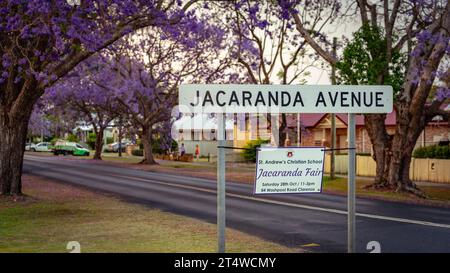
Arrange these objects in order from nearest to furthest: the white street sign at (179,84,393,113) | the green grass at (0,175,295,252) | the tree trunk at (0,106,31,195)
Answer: the white street sign at (179,84,393,113)
the green grass at (0,175,295,252)
the tree trunk at (0,106,31,195)

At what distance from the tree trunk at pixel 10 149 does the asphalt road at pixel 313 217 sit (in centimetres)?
351

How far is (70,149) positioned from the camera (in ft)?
214

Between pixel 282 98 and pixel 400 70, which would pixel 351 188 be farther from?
pixel 400 70

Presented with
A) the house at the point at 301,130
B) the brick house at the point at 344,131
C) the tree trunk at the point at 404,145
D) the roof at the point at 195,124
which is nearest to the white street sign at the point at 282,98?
the tree trunk at the point at 404,145

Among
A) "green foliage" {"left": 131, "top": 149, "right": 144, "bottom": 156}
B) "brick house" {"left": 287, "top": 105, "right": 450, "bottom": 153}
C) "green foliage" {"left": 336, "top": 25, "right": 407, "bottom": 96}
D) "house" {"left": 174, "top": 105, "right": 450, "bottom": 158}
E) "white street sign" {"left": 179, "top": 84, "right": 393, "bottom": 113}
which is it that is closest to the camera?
"white street sign" {"left": 179, "top": 84, "right": 393, "bottom": 113}

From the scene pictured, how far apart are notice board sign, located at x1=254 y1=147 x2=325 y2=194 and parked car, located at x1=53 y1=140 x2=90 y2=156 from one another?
5876 centimetres

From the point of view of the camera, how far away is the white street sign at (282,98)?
7.09 m

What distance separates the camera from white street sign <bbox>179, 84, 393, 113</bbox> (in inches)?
279

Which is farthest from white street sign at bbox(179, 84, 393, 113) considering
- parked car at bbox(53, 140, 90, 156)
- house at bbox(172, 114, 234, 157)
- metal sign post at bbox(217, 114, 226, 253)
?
parked car at bbox(53, 140, 90, 156)

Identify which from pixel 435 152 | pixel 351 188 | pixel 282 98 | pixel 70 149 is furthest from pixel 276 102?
pixel 70 149

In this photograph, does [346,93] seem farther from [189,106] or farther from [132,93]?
[132,93]

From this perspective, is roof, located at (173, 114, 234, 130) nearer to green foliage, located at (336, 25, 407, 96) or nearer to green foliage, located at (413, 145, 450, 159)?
green foliage, located at (413, 145, 450, 159)
